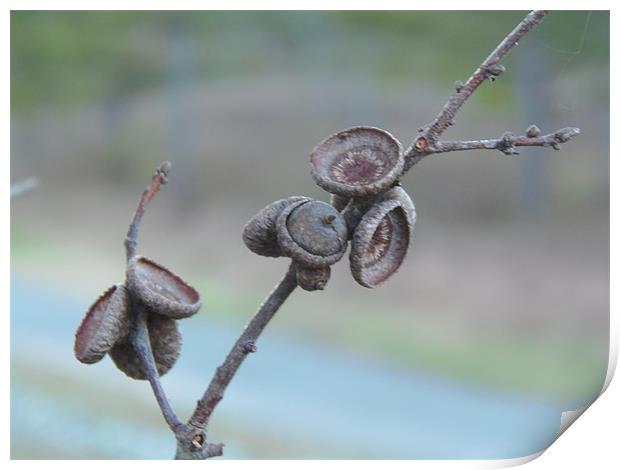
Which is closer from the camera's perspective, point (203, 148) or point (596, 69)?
point (596, 69)

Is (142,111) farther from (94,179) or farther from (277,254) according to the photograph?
(277,254)

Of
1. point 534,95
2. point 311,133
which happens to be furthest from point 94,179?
point 534,95

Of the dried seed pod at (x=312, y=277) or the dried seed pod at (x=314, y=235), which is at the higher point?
the dried seed pod at (x=314, y=235)

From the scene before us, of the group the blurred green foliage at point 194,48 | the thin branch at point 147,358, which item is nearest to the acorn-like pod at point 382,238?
the thin branch at point 147,358

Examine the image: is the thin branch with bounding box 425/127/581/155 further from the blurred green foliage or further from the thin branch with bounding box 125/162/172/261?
the blurred green foliage

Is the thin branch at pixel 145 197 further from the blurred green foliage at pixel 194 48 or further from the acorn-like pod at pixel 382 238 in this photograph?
the blurred green foliage at pixel 194 48

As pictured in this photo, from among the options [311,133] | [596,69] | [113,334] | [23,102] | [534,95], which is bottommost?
[113,334]

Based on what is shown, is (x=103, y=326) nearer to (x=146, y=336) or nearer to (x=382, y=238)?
(x=146, y=336)
